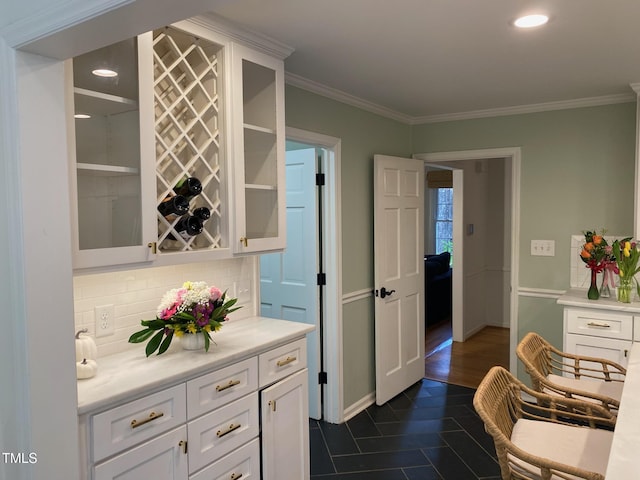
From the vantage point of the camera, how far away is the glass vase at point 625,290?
339 cm

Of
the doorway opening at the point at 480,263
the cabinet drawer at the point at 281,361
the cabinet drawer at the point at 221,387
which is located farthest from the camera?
the doorway opening at the point at 480,263

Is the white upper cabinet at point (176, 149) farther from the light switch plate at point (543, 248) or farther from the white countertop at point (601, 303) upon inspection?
the light switch plate at point (543, 248)

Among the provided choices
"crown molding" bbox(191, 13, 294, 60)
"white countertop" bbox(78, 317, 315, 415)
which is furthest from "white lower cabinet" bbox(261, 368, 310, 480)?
"crown molding" bbox(191, 13, 294, 60)

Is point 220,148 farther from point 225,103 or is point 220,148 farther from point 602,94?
point 602,94

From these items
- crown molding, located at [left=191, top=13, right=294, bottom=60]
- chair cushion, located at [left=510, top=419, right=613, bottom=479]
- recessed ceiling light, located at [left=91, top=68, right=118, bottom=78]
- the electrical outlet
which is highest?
crown molding, located at [left=191, top=13, right=294, bottom=60]

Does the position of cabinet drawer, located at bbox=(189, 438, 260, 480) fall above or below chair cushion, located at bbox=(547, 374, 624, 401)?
below

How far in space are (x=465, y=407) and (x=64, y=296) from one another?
3.24 metres

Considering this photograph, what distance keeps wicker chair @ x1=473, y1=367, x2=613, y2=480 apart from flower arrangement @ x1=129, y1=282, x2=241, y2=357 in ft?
3.63

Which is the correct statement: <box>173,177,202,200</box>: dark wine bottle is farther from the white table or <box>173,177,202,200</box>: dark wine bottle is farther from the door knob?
the door knob

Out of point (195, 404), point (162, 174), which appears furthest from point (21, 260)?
point (195, 404)

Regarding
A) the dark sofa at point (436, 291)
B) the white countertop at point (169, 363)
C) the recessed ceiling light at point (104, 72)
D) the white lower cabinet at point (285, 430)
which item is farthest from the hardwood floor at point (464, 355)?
the recessed ceiling light at point (104, 72)

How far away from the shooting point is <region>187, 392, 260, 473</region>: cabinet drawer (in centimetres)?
199

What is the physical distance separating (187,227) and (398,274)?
2368mm

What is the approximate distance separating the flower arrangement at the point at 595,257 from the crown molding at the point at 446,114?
1.02 m
